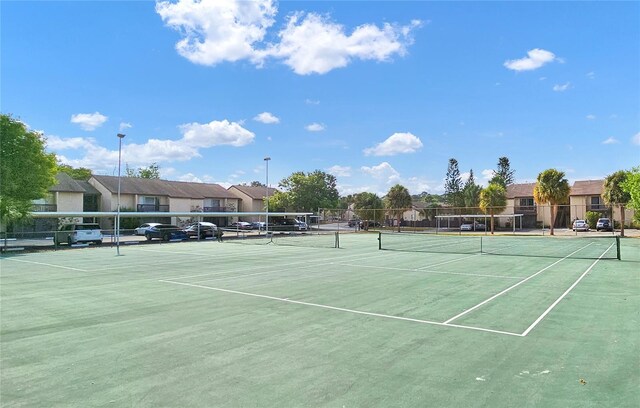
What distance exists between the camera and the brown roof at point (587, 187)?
71.1 meters

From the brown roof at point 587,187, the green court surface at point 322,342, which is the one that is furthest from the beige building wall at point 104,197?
the brown roof at point 587,187

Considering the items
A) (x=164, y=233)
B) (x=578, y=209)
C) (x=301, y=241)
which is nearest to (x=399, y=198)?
(x=578, y=209)

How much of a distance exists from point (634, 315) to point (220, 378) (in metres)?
9.01

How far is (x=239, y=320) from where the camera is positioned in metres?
9.18

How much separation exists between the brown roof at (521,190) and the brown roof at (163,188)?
51540 millimetres

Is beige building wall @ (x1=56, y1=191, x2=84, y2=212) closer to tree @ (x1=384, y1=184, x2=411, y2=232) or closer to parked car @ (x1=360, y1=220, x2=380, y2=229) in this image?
parked car @ (x1=360, y1=220, x2=380, y2=229)

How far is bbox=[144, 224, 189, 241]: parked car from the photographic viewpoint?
139ft

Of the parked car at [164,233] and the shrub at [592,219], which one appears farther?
the shrub at [592,219]

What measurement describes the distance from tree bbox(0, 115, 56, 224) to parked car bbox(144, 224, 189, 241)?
10268 millimetres

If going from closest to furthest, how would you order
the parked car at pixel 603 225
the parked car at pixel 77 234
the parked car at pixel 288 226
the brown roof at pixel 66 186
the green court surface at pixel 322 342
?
the green court surface at pixel 322 342 < the parked car at pixel 77 234 < the brown roof at pixel 66 186 < the parked car at pixel 603 225 < the parked car at pixel 288 226

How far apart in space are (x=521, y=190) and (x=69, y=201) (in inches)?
2926

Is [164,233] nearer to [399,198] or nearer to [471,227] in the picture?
[399,198]

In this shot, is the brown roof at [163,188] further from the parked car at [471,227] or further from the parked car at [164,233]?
the parked car at [471,227]

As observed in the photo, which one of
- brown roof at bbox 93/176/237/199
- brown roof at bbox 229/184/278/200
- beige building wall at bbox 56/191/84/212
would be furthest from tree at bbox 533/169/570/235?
beige building wall at bbox 56/191/84/212
